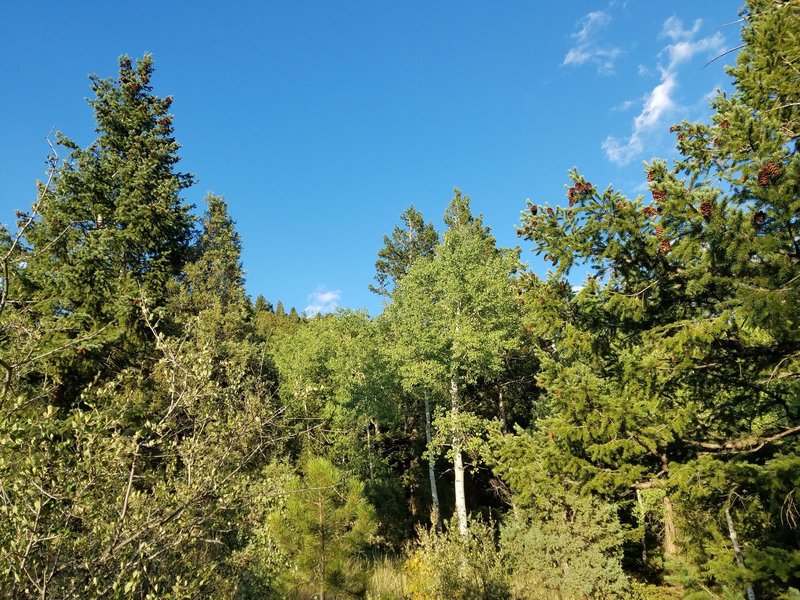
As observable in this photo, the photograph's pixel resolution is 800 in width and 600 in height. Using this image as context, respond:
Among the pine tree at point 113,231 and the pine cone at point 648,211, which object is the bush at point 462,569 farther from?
the pine tree at point 113,231

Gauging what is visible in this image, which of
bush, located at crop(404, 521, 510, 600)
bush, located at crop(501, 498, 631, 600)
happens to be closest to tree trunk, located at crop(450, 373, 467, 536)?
bush, located at crop(501, 498, 631, 600)

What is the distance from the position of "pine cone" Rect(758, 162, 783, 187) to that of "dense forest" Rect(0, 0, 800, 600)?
17mm

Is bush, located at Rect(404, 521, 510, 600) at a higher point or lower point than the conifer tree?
lower

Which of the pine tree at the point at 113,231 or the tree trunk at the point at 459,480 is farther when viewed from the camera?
the tree trunk at the point at 459,480

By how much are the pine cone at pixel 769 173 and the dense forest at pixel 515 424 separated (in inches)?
0.7

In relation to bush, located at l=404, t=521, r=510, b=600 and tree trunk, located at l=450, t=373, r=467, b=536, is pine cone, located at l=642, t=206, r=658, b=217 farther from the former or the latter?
tree trunk, located at l=450, t=373, r=467, b=536

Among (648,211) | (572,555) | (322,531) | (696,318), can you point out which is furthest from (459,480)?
(648,211)

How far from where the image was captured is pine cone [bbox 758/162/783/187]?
508cm

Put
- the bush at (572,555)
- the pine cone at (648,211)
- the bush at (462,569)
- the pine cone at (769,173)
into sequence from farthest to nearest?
the bush at (572,555), the bush at (462,569), the pine cone at (648,211), the pine cone at (769,173)

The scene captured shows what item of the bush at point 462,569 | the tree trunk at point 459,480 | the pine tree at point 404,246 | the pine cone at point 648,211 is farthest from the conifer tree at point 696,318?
the pine tree at point 404,246

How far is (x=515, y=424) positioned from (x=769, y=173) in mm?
5666

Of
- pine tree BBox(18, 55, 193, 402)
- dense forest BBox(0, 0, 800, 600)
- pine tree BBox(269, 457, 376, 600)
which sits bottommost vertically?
pine tree BBox(269, 457, 376, 600)

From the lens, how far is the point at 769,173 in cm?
510

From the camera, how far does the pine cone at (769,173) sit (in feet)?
16.7
